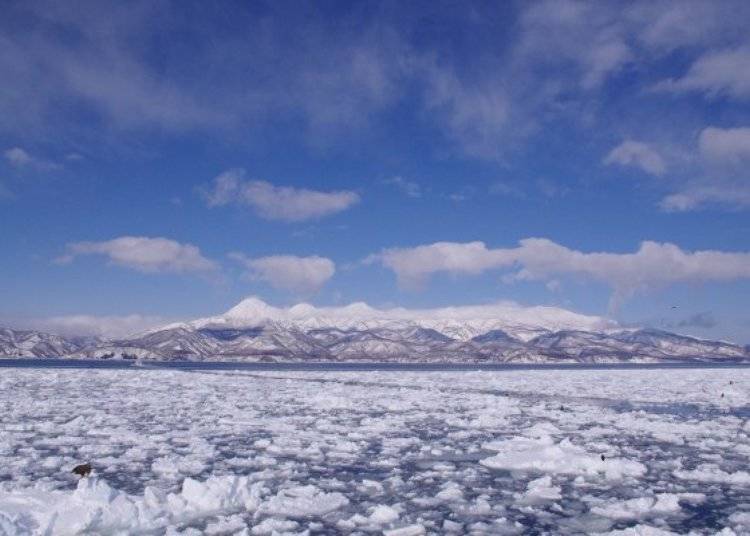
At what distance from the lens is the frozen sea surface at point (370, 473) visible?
22.3 ft

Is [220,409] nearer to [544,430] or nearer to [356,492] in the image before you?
[544,430]

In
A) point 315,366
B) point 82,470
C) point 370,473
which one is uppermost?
point 315,366

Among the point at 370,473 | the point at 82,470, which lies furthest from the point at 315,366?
the point at 82,470

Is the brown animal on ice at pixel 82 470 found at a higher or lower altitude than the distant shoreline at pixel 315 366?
lower

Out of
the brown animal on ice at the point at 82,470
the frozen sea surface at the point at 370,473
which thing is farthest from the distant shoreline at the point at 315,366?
the brown animal on ice at the point at 82,470

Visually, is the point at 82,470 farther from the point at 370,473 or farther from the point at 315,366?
the point at 315,366

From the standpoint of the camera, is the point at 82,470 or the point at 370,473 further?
the point at 370,473

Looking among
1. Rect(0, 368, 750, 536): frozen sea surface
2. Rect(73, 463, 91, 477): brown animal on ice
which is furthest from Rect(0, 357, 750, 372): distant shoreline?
Rect(73, 463, 91, 477): brown animal on ice

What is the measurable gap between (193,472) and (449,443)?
5.59m

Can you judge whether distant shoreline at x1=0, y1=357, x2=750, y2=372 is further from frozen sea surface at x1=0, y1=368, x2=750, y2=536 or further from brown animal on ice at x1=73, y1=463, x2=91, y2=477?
brown animal on ice at x1=73, y1=463, x2=91, y2=477

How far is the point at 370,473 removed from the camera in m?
9.70

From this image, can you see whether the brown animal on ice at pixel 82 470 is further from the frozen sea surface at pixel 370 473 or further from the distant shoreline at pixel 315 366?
the distant shoreline at pixel 315 366

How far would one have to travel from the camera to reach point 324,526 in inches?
267

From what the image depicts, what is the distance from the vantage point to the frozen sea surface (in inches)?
268
